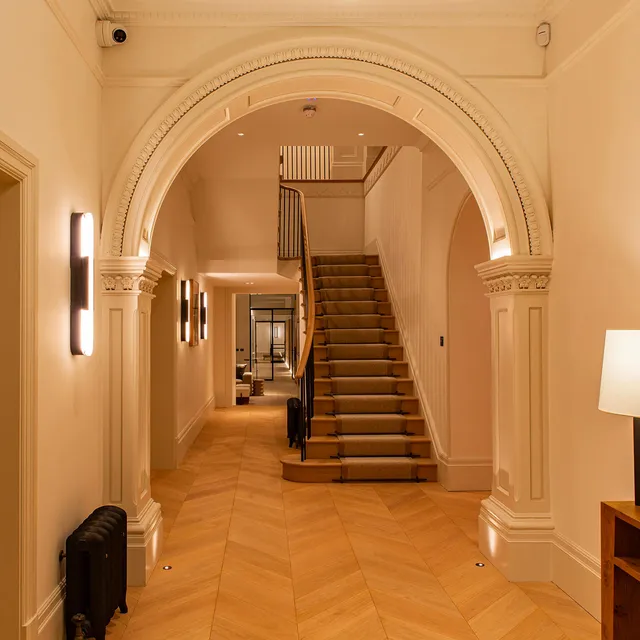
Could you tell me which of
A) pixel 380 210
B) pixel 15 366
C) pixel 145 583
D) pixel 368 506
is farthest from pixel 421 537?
pixel 380 210

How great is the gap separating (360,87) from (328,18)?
47 cm

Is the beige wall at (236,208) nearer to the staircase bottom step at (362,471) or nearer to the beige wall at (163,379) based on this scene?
the beige wall at (163,379)

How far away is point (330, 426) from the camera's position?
6.68 meters

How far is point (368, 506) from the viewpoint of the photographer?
534 centimetres

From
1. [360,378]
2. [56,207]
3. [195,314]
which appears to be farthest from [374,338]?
[56,207]

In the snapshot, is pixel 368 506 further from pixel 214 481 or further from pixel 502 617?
pixel 502 617

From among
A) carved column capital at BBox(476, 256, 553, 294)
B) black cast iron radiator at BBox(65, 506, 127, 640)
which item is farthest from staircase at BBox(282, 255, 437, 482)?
black cast iron radiator at BBox(65, 506, 127, 640)

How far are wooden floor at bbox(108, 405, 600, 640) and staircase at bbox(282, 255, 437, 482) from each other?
217 millimetres

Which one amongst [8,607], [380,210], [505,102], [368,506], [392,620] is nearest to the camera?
[8,607]

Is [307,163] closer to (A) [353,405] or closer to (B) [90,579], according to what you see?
(A) [353,405]

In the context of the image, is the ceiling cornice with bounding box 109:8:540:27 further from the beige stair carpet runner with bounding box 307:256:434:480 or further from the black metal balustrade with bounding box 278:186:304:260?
the black metal balustrade with bounding box 278:186:304:260

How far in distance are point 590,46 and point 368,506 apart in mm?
3885

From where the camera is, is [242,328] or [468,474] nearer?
[468,474]

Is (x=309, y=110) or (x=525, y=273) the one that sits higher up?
(x=309, y=110)
